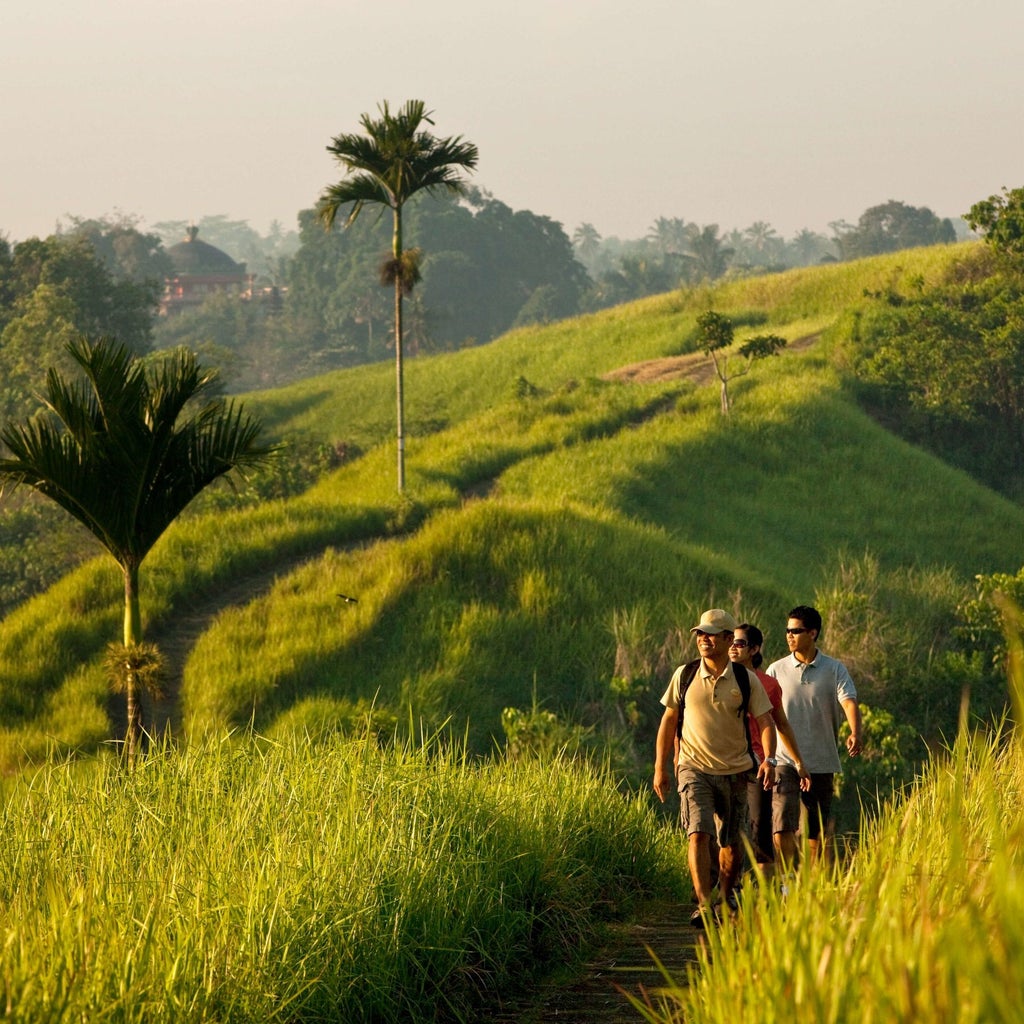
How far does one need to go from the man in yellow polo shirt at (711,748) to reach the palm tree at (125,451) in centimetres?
622

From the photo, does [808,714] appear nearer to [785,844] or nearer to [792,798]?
[792,798]

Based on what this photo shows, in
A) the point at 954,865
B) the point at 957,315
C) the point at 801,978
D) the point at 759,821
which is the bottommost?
the point at 759,821

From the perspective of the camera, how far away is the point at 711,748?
7375 mm

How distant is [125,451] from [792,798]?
7.21 metres

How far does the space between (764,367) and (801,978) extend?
3853 centimetres

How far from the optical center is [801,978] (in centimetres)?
339

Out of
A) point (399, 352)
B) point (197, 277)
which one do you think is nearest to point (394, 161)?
point (399, 352)

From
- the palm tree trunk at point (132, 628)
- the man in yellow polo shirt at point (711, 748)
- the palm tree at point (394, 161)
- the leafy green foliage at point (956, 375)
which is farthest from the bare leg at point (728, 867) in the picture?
the leafy green foliage at point (956, 375)

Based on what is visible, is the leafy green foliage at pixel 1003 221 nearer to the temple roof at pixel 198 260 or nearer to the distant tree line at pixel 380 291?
the distant tree line at pixel 380 291

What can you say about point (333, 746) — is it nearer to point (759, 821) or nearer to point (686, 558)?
point (759, 821)

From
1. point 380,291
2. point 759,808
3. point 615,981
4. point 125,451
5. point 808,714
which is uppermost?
point 380,291

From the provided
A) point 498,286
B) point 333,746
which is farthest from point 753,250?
point 333,746

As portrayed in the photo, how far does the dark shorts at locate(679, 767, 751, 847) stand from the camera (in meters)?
7.39

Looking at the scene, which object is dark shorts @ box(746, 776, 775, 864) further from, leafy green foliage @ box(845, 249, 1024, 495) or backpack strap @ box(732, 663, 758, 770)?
leafy green foliage @ box(845, 249, 1024, 495)
